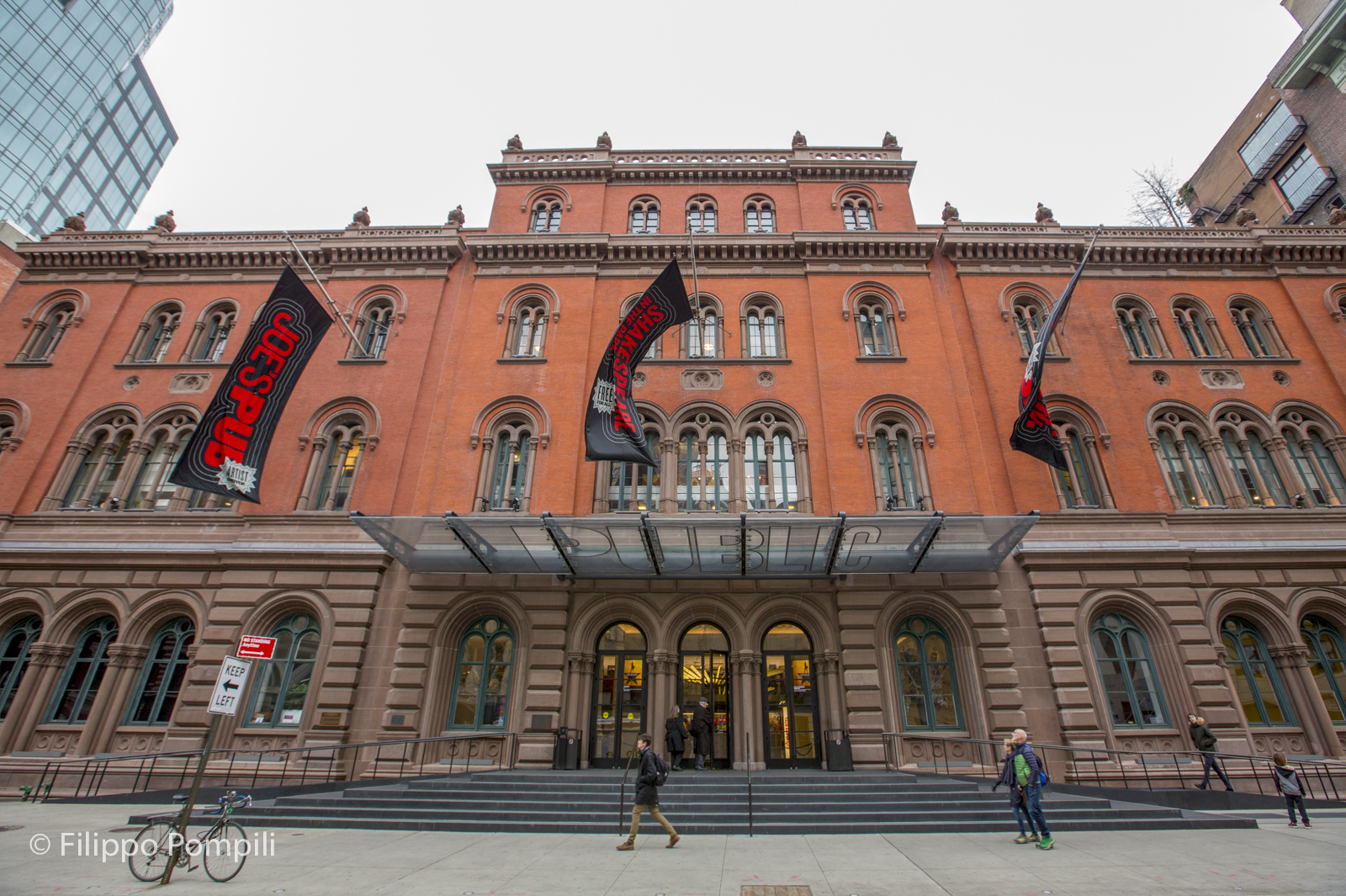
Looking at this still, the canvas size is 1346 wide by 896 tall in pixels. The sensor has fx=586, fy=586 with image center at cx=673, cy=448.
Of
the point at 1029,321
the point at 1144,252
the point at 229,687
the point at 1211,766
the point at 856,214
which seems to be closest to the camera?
the point at 229,687

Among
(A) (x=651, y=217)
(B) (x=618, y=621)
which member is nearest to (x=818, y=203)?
(A) (x=651, y=217)

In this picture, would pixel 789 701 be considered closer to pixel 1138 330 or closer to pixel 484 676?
pixel 484 676

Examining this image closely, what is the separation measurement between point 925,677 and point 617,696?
27.0ft

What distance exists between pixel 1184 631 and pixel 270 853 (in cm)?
2027

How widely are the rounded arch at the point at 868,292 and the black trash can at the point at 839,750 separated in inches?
504

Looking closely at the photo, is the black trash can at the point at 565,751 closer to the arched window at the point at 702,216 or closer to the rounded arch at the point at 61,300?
the arched window at the point at 702,216

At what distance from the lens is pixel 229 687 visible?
24.7 ft

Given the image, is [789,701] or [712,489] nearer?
[789,701]

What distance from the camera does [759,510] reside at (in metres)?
17.1

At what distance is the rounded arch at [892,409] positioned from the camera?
17859mm

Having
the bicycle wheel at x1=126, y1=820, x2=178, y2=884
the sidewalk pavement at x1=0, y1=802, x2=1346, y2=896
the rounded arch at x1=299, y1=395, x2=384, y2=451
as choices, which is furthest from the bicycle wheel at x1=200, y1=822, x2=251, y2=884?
Result: the rounded arch at x1=299, y1=395, x2=384, y2=451

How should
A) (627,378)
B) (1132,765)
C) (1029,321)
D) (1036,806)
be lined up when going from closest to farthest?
(1036,806) → (1132,765) → (627,378) → (1029,321)

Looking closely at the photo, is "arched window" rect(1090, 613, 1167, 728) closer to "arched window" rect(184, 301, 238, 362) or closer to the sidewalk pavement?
the sidewalk pavement

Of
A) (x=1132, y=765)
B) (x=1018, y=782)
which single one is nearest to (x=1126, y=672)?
(x=1132, y=765)
